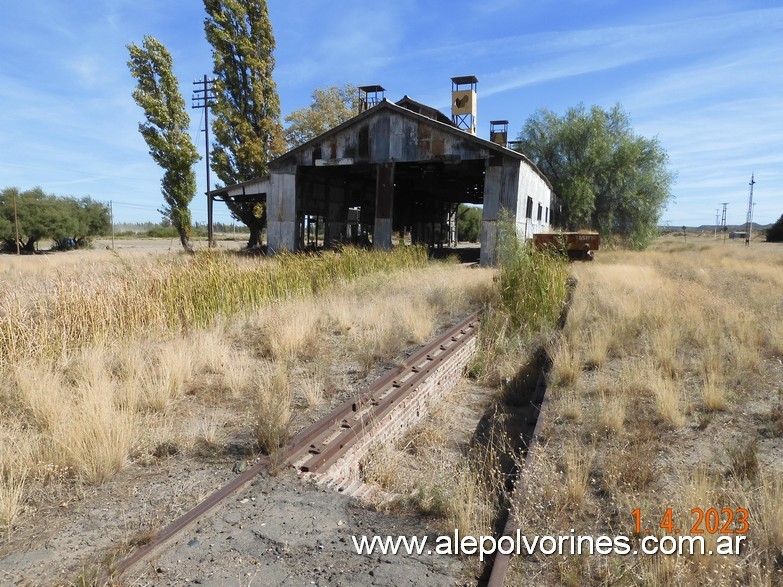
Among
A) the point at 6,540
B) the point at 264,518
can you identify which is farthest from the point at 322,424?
the point at 6,540

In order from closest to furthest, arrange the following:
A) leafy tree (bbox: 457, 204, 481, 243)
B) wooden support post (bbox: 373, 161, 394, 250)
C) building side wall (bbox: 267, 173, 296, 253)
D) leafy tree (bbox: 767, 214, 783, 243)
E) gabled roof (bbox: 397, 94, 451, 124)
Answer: wooden support post (bbox: 373, 161, 394, 250) < building side wall (bbox: 267, 173, 296, 253) < gabled roof (bbox: 397, 94, 451, 124) < leafy tree (bbox: 457, 204, 481, 243) < leafy tree (bbox: 767, 214, 783, 243)

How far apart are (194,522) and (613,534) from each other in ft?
8.30

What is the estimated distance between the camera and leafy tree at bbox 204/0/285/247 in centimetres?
2909

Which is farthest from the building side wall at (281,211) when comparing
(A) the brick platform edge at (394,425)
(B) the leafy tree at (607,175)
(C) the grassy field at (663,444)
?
(B) the leafy tree at (607,175)

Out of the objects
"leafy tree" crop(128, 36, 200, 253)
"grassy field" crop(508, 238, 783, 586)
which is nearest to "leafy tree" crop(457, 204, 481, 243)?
"leafy tree" crop(128, 36, 200, 253)

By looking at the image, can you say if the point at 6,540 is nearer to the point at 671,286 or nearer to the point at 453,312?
the point at 453,312

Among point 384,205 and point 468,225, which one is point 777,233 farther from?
point 384,205

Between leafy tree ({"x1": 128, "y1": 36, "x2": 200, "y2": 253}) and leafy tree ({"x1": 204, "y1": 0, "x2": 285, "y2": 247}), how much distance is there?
2445mm

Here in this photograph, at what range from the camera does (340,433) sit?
12.7 ft

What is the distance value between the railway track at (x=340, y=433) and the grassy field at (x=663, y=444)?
4.78 feet

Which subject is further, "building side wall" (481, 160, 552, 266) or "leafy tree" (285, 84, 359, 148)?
"leafy tree" (285, 84, 359, 148)

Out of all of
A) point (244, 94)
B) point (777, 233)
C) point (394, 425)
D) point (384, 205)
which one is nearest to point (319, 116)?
point (244, 94)

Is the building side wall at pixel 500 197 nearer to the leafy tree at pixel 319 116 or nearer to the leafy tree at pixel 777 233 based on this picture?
the leafy tree at pixel 319 116

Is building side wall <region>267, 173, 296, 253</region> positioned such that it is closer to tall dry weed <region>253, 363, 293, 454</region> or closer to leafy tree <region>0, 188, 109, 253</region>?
tall dry weed <region>253, 363, 293, 454</region>
